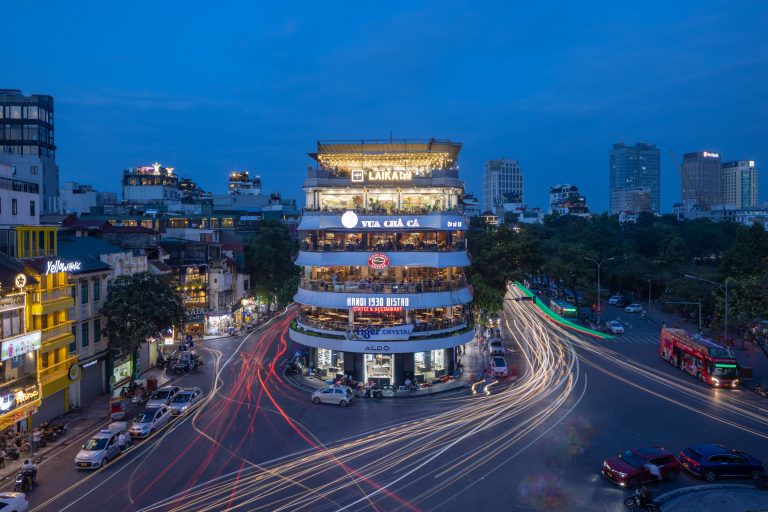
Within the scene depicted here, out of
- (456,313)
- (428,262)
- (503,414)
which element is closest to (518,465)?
(503,414)

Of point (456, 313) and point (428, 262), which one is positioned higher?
point (428, 262)

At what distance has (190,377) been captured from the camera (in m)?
46.2

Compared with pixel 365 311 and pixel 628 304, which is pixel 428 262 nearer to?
pixel 365 311

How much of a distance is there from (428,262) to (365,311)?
659cm

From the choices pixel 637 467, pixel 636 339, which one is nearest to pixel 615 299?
pixel 636 339

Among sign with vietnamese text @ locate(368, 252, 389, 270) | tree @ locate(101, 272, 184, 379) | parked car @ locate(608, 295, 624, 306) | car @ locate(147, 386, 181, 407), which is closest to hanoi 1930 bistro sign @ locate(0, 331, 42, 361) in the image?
car @ locate(147, 386, 181, 407)

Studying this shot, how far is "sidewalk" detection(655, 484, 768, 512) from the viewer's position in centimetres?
2269

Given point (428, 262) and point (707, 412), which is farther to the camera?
point (428, 262)

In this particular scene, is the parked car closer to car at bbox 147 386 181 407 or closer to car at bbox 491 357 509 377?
car at bbox 491 357 509 377

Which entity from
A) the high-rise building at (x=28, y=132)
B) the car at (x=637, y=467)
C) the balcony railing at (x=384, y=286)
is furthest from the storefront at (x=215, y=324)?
the car at (x=637, y=467)

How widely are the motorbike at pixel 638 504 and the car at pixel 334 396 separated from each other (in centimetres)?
1969

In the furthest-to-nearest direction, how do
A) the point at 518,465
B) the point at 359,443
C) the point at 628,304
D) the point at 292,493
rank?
the point at 628,304 < the point at 359,443 < the point at 518,465 < the point at 292,493

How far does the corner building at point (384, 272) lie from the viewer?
4347cm

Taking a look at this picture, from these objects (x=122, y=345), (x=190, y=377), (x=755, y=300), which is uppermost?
(x=755, y=300)
